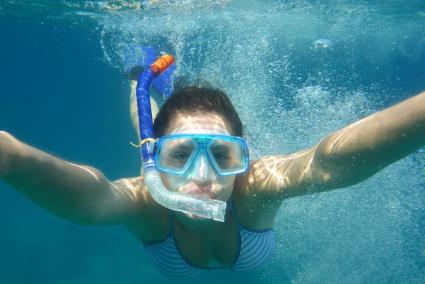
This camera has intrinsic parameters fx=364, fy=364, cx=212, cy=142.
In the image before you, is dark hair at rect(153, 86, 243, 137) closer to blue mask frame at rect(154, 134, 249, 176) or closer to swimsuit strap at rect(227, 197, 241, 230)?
blue mask frame at rect(154, 134, 249, 176)

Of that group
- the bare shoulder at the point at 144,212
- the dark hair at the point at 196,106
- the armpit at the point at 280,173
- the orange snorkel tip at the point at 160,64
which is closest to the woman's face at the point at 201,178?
the dark hair at the point at 196,106

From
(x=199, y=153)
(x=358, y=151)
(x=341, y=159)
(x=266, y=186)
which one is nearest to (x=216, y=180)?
(x=199, y=153)

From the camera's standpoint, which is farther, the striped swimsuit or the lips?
the striped swimsuit

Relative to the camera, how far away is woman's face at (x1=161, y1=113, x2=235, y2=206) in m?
2.36

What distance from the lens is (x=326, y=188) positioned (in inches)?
87.0

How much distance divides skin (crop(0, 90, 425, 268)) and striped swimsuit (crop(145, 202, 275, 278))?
0.06m

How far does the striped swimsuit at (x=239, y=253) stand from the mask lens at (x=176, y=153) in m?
0.68

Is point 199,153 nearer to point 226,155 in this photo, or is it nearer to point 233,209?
point 226,155

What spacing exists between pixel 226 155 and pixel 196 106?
0.50 m

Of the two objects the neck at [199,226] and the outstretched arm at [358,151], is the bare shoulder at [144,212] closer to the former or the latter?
the neck at [199,226]

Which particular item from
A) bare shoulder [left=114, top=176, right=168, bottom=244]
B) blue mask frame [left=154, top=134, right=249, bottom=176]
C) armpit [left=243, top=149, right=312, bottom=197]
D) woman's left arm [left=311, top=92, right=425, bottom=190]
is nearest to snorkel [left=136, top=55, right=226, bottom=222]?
blue mask frame [left=154, top=134, right=249, bottom=176]

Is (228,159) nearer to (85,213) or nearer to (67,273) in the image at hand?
(85,213)

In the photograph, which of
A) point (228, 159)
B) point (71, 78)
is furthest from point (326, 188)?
point (71, 78)

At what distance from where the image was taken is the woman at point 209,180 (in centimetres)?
167
